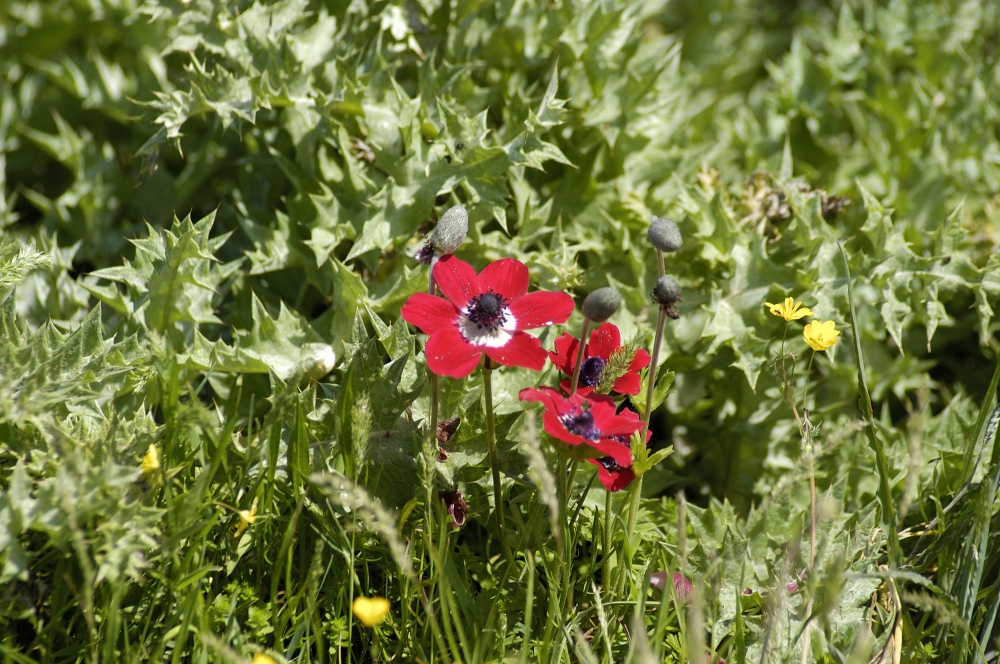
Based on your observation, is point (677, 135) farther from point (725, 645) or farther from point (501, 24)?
point (725, 645)

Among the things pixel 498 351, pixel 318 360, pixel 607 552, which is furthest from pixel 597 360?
pixel 318 360

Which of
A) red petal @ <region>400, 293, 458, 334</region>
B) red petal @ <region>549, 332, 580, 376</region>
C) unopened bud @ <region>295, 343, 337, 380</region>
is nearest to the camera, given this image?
red petal @ <region>400, 293, 458, 334</region>

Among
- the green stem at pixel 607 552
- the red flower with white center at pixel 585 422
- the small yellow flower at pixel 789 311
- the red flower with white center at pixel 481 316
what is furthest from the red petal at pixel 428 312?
the small yellow flower at pixel 789 311

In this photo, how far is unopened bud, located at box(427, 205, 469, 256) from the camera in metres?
1.55

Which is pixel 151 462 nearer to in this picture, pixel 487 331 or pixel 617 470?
pixel 487 331

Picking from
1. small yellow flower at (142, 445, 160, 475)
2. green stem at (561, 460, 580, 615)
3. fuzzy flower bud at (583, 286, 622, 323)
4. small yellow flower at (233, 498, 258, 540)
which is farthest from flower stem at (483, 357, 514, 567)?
small yellow flower at (142, 445, 160, 475)

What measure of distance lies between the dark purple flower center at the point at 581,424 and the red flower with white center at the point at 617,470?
8 centimetres

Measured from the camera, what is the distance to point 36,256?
1.77 m

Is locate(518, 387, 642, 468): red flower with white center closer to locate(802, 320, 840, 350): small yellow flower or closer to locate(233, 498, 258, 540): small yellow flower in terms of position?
locate(802, 320, 840, 350): small yellow flower

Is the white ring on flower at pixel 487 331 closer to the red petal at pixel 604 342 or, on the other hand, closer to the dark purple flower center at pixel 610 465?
the red petal at pixel 604 342

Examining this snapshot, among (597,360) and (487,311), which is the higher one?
(487,311)

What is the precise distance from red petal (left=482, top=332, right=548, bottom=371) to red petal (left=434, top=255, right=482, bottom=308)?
14 cm

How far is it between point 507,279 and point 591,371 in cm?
25

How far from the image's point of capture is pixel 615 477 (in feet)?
5.19
